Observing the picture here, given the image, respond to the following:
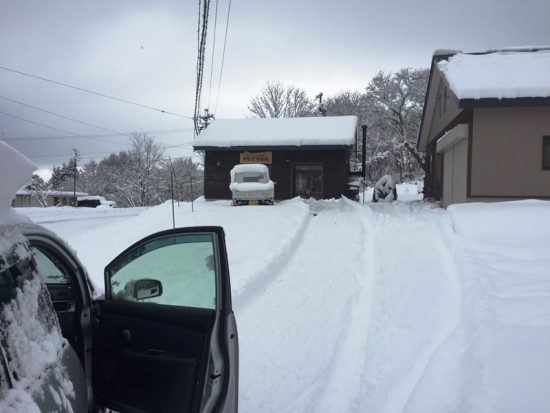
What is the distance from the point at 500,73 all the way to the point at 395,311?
38.3 ft

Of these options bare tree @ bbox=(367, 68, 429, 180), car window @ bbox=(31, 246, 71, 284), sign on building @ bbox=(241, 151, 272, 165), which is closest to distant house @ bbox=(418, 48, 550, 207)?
sign on building @ bbox=(241, 151, 272, 165)

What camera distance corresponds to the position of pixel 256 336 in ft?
19.2

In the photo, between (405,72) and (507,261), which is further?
(405,72)

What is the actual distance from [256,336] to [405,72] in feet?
130

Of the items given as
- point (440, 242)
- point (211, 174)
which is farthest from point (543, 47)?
point (211, 174)

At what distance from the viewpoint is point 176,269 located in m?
3.38

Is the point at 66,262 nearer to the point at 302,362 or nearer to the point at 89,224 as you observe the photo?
the point at 302,362

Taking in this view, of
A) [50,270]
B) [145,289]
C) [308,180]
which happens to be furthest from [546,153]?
[50,270]

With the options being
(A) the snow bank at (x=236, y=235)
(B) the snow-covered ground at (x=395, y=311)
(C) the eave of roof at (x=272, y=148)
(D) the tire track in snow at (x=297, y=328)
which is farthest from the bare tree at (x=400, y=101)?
(D) the tire track in snow at (x=297, y=328)

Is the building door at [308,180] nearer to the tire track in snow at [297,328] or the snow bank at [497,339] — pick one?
the tire track in snow at [297,328]

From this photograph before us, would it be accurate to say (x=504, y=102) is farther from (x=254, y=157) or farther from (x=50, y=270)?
(x=50, y=270)

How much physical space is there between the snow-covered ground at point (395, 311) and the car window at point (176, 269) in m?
1.57

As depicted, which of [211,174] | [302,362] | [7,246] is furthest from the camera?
[211,174]

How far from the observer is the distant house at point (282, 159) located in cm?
2442
